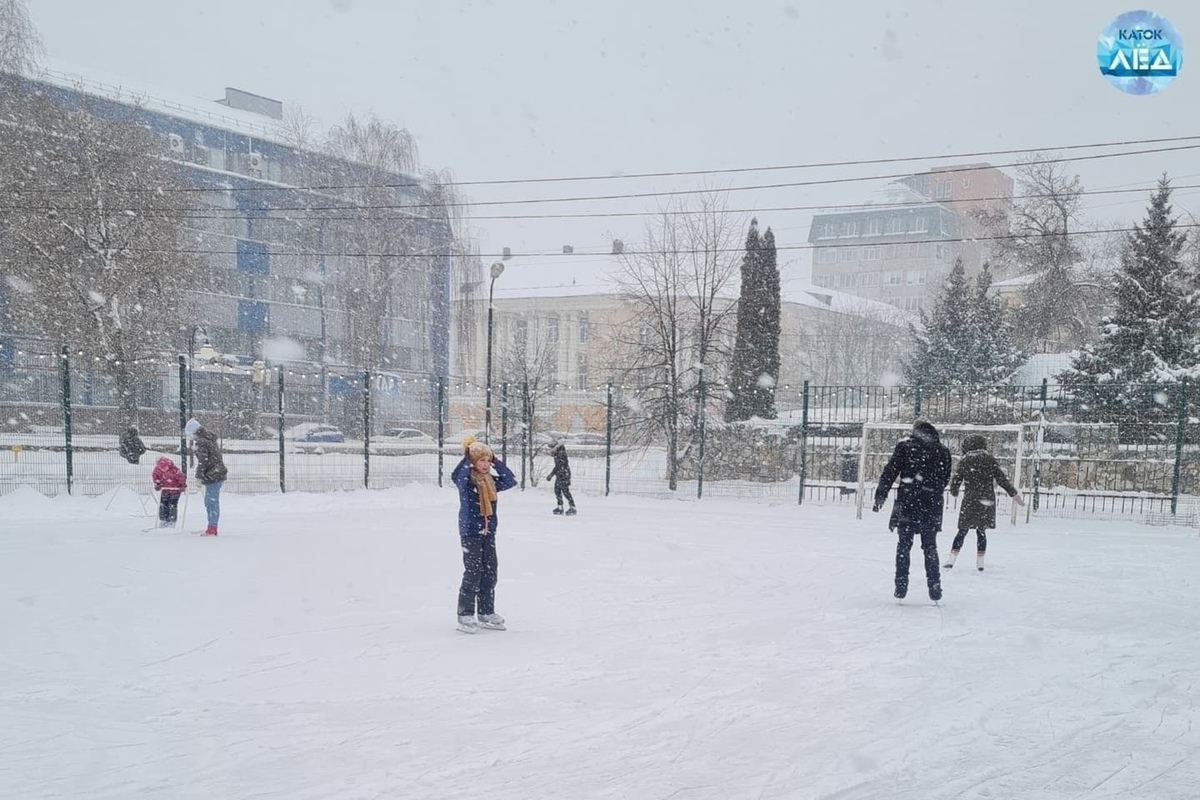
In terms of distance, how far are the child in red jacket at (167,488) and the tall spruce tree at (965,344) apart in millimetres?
27022

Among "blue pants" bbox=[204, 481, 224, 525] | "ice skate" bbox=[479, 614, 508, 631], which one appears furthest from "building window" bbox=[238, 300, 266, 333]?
"ice skate" bbox=[479, 614, 508, 631]

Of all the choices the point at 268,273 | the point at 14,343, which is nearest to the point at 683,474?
the point at 14,343

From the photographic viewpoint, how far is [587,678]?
5367 millimetres

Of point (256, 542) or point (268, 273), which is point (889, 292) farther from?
point (256, 542)

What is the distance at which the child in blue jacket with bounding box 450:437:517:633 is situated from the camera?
257 inches

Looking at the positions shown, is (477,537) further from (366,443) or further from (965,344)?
(965,344)

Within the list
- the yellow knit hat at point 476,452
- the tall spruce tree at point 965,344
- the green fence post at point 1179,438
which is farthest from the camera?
the tall spruce tree at point 965,344

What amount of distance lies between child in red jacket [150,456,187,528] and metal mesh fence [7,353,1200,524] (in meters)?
3.83

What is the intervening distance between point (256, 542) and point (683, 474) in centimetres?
1203

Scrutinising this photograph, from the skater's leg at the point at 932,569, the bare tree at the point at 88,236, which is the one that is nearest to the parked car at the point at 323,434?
the bare tree at the point at 88,236

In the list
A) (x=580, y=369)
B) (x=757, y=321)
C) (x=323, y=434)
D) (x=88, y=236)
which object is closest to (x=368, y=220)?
(x=323, y=434)

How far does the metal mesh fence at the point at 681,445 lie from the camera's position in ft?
48.6

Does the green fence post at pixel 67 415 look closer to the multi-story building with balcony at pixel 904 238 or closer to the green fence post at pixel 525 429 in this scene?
the green fence post at pixel 525 429

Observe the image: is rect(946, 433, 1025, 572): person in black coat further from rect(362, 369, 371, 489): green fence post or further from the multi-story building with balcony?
the multi-story building with balcony
